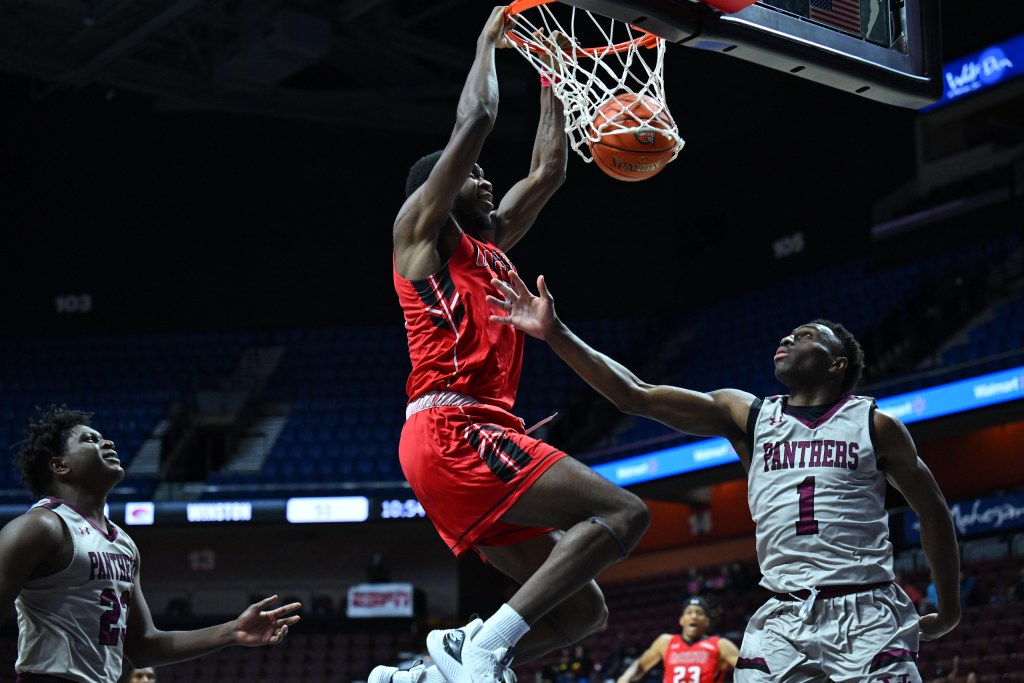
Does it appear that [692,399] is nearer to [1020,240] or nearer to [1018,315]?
[1018,315]

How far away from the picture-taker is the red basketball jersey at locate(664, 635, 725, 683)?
8883 mm

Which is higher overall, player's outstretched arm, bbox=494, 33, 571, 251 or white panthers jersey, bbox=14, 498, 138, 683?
player's outstretched arm, bbox=494, 33, 571, 251

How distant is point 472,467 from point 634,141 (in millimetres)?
1654

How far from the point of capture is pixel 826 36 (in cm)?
464

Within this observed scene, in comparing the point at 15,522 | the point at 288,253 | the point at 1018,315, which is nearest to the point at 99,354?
the point at 288,253

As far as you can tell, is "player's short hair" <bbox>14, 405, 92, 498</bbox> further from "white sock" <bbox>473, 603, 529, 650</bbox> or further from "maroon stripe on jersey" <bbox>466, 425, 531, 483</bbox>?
"white sock" <bbox>473, 603, 529, 650</bbox>

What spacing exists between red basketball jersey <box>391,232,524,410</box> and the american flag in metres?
1.66

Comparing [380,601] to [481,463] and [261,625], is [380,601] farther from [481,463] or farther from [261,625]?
[481,463]

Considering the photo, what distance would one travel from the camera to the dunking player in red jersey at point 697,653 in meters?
8.86

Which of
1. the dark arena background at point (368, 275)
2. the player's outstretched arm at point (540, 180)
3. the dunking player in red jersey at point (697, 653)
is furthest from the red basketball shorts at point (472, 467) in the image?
the dark arena background at point (368, 275)

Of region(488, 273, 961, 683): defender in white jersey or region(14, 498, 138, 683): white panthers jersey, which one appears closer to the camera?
region(14, 498, 138, 683): white panthers jersey

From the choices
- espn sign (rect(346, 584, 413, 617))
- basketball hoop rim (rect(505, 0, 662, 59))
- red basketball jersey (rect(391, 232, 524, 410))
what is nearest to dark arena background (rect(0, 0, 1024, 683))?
espn sign (rect(346, 584, 413, 617))

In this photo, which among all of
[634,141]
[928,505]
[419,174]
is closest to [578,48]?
[634,141]

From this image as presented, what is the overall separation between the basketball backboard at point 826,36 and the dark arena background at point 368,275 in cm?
1065
